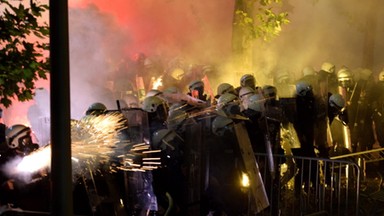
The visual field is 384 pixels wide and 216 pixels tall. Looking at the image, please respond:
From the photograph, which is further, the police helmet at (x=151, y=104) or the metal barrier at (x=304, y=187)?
the police helmet at (x=151, y=104)

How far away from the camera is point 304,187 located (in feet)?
27.1

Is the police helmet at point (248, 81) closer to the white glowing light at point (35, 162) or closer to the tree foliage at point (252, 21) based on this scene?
the tree foliage at point (252, 21)

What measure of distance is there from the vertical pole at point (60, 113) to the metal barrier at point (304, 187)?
4663mm

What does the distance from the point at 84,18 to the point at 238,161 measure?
8.72 meters

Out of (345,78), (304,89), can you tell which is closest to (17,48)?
(304,89)

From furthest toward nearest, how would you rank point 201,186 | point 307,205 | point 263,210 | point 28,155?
1. point 307,205
2. point 263,210
3. point 201,186
4. point 28,155

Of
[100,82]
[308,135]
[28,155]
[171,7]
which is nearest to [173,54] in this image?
[171,7]

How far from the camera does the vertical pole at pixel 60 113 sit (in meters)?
3.16

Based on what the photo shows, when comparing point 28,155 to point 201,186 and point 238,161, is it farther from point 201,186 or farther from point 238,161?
point 238,161

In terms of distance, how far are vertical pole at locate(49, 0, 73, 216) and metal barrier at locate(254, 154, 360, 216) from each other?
4663mm

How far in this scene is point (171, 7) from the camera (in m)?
15.5

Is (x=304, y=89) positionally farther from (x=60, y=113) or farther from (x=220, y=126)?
(x=60, y=113)

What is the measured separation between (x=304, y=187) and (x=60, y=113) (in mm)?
5855

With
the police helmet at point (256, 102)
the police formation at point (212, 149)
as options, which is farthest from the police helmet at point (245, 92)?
the police helmet at point (256, 102)
